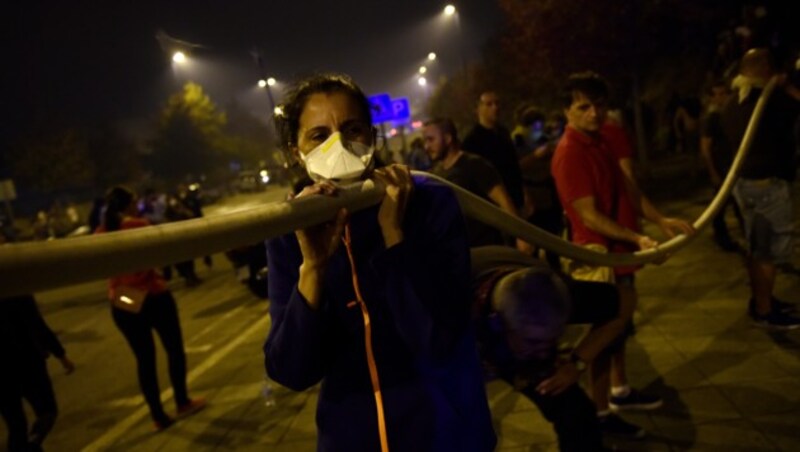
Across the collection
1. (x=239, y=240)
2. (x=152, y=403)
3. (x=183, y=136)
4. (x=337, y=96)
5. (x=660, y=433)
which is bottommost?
(x=660, y=433)

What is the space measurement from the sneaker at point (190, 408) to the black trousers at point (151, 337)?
161mm

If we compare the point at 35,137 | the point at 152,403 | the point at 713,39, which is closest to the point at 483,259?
the point at 152,403

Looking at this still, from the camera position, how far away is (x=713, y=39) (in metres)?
14.1

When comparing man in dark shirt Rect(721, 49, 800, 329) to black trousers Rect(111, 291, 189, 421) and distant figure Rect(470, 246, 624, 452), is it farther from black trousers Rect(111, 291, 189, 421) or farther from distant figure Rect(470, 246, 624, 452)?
black trousers Rect(111, 291, 189, 421)

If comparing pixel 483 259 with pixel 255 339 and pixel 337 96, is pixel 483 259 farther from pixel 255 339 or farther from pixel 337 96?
pixel 255 339

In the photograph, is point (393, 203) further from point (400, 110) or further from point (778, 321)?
point (400, 110)

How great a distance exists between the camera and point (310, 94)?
1506 mm

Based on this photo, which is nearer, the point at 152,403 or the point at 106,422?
the point at 152,403

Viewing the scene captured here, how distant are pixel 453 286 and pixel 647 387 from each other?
9.40 ft

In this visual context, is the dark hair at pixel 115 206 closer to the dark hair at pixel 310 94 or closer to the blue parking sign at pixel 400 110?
the dark hair at pixel 310 94

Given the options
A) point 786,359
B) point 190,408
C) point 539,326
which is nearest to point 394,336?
point 539,326

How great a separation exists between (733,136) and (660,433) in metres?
2.39

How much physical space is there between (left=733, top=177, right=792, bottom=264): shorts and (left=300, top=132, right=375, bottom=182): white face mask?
12.5 feet

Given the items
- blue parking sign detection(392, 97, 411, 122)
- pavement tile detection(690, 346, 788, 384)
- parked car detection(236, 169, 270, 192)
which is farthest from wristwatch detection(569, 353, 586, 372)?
parked car detection(236, 169, 270, 192)
